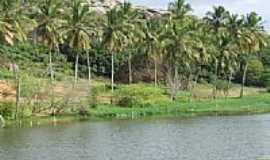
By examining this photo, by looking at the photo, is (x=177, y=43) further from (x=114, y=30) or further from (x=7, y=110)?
(x=7, y=110)

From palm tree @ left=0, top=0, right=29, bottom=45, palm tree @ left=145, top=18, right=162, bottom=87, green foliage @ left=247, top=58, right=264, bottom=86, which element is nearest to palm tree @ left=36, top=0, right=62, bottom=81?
palm tree @ left=0, top=0, right=29, bottom=45

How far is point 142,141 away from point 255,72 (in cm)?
7143

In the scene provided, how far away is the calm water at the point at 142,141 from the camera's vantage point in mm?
42375

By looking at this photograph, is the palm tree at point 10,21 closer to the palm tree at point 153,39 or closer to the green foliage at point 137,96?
the green foliage at point 137,96

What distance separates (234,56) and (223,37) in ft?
14.7

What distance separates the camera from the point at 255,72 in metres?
119

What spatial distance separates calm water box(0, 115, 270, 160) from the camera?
139ft

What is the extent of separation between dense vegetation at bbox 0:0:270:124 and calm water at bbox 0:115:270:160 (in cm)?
1305

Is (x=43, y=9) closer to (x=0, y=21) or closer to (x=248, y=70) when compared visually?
(x=0, y=21)

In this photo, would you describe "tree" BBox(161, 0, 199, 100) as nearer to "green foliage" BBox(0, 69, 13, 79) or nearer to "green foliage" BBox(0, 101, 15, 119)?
"green foliage" BBox(0, 69, 13, 79)

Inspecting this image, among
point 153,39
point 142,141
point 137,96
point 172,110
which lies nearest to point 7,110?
point 137,96

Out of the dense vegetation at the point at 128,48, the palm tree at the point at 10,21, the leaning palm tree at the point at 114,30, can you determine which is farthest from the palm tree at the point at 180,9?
the palm tree at the point at 10,21

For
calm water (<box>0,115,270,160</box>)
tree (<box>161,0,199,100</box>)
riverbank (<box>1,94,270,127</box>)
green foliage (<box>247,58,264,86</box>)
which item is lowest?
riverbank (<box>1,94,270,127</box>)

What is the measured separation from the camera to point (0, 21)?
7569 cm
